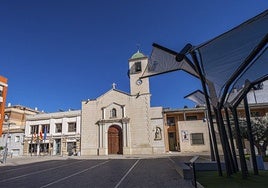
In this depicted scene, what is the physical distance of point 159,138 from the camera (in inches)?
1170

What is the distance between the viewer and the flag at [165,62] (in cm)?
916

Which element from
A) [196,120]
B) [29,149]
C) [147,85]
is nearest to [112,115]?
[147,85]

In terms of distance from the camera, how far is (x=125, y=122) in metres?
31.2

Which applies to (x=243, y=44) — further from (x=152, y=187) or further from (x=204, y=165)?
(x=204, y=165)

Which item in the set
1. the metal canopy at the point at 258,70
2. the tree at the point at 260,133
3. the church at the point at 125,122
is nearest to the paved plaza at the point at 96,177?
the metal canopy at the point at 258,70

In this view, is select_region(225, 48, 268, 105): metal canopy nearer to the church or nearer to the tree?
the tree

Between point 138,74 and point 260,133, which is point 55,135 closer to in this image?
point 138,74

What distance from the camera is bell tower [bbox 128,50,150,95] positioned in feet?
107

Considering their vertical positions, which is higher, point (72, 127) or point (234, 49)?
point (234, 49)

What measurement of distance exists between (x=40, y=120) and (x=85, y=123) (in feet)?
32.6

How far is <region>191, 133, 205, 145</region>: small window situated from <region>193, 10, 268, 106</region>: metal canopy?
68.9 feet

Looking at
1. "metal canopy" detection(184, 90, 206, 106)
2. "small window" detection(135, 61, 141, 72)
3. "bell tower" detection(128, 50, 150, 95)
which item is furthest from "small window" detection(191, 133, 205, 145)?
"metal canopy" detection(184, 90, 206, 106)

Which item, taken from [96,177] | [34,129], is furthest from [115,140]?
[96,177]

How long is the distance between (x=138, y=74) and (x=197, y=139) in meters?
13.7
